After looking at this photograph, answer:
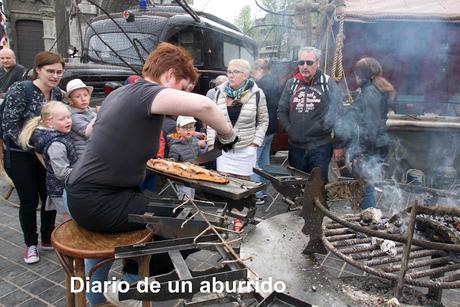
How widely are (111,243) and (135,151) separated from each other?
0.56 m

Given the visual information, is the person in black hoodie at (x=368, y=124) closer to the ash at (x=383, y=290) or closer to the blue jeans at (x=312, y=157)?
the blue jeans at (x=312, y=157)

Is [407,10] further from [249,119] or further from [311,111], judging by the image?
[249,119]

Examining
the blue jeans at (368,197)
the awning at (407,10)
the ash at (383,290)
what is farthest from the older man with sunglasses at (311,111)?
the awning at (407,10)

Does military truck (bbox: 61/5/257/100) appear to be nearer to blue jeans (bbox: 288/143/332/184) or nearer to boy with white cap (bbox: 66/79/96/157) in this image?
→ boy with white cap (bbox: 66/79/96/157)

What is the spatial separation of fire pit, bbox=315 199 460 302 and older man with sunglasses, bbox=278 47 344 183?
1598mm

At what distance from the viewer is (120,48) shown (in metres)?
6.23

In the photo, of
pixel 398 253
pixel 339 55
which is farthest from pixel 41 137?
pixel 339 55

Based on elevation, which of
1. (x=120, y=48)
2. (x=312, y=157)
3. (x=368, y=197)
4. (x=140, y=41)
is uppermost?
(x=140, y=41)

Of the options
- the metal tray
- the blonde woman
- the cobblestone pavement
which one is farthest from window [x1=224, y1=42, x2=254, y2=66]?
the metal tray

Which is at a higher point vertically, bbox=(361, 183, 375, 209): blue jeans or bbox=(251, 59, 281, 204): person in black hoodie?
bbox=(251, 59, 281, 204): person in black hoodie

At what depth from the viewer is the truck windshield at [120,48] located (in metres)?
6.09

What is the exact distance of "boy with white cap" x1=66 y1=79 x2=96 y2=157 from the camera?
10.5 feet

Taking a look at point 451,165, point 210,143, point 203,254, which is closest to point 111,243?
point 203,254

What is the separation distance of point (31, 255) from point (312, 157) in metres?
3.08
